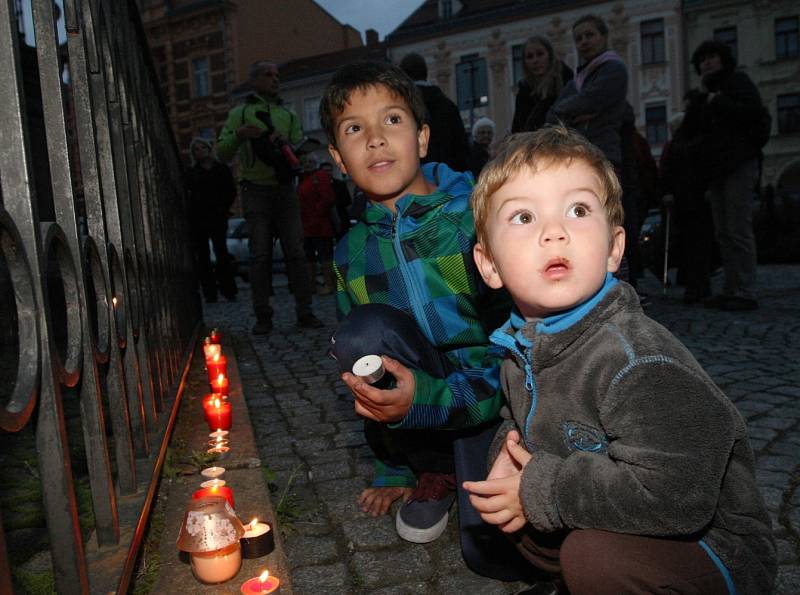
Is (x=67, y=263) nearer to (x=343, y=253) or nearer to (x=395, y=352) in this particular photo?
(x=395, y=352)

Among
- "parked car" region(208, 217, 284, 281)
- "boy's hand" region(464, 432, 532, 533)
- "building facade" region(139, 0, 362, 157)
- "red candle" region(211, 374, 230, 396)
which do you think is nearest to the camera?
"boy's hand" region(464, 432, 532, 533)

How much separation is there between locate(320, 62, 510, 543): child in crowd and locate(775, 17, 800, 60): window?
33.1m

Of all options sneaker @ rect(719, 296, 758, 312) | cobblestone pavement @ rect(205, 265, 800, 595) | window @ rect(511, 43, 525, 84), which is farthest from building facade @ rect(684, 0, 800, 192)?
cobblestone pavement @ rect(205, 265, 800, 595)

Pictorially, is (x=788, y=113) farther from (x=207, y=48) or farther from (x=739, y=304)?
(x=739, y=304)

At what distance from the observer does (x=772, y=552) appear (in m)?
1.39

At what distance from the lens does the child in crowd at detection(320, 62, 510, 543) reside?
7.11 feet

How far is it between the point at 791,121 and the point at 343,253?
3322 centimetres

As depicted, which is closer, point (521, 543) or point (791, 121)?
point (521, 543)

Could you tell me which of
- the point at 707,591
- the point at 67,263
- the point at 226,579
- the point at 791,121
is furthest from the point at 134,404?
the point at 791,121

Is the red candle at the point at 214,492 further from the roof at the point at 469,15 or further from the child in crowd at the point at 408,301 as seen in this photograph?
the roof at the point at 469,15

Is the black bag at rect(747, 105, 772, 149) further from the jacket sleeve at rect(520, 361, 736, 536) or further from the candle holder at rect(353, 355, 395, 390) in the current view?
the jacket sleeve at rect(520, 361, 736, 536)

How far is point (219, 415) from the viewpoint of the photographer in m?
2.97

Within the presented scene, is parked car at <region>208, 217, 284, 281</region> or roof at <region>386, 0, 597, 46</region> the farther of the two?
roof at <region>386, 0, 597, 46</region>

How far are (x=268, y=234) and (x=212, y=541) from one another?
194 inches
